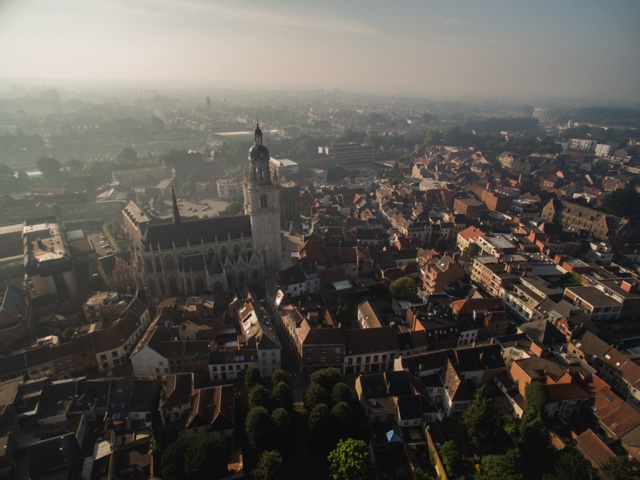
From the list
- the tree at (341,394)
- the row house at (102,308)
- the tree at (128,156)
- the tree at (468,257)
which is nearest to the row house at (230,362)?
the tree at (341,394)

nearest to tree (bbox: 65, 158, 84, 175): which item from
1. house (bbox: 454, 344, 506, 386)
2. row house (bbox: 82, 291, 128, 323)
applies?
row house (bbox: 82, 291, 128, 323)

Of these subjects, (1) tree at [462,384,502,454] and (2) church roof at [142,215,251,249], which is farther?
(2) church roof at [142,215,251,249]

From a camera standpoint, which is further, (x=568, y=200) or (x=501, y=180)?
(x=501, y=180)

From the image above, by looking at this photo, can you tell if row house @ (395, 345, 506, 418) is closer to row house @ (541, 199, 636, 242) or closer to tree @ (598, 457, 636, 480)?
tree @ (598, 457, 636, 480)

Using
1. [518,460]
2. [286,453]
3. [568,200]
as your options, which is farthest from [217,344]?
[568,200]

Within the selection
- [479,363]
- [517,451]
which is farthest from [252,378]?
→ [517,451]

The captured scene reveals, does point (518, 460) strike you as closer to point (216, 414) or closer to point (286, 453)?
point (286, 453)
